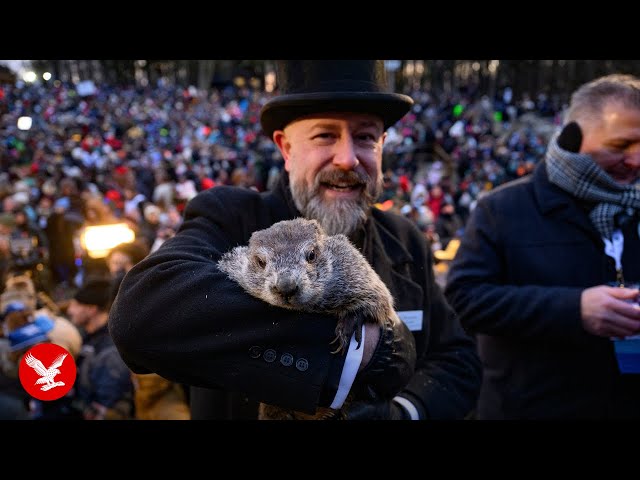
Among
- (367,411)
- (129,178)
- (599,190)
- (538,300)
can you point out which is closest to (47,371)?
(367,411)

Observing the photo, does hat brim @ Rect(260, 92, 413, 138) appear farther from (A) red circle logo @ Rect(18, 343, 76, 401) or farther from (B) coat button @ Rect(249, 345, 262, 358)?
(A) red circle logo @ Rect(18, 343, 76, 401)

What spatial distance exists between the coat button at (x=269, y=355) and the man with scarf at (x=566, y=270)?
195 centimetres

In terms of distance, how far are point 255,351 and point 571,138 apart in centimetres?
273

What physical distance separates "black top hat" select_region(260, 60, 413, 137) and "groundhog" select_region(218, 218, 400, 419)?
48 centimetres

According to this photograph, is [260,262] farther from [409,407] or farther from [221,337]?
[409,407]

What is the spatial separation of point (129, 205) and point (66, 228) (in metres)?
1.35

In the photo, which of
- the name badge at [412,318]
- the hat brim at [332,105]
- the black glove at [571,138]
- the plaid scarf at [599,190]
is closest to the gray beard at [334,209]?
the hat brim at [332,105]

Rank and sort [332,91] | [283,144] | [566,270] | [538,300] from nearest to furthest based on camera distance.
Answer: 1. [332,91]
2. [283,144]
3. [538,300]
4. [566,270]

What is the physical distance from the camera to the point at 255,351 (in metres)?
1.70

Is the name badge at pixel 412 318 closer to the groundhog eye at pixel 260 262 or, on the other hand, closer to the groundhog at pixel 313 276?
the groundhog at pixel 313 276

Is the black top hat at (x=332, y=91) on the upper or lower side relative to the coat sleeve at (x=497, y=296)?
upper

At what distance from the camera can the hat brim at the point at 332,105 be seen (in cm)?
188

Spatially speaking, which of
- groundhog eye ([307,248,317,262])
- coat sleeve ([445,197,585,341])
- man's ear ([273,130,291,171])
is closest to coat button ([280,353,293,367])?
groundhog eye ([307,248,317,262])
